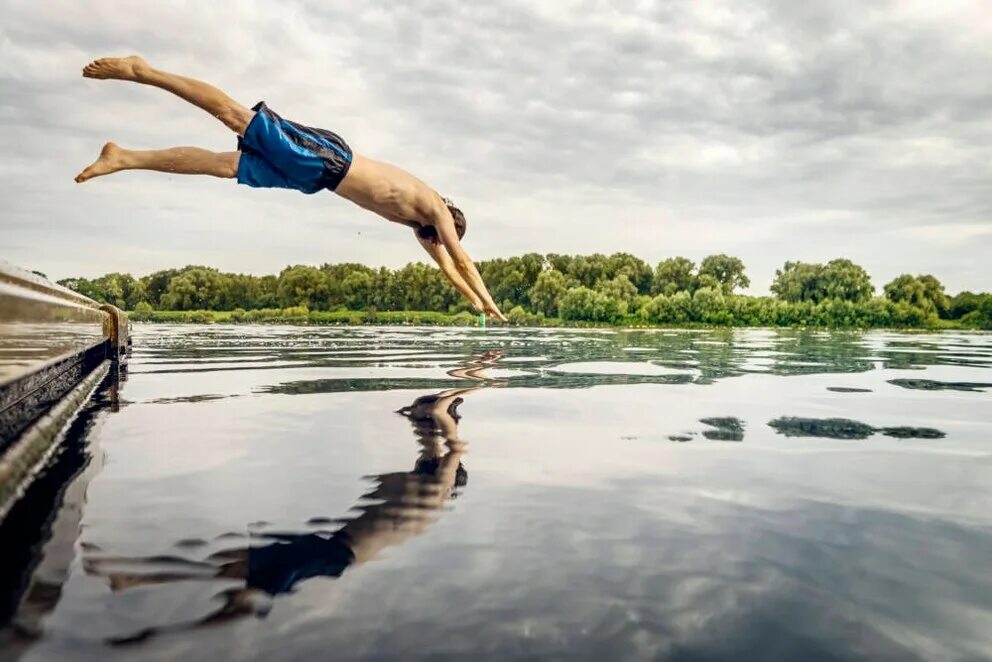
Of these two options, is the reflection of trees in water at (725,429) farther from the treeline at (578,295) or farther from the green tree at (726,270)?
the green tree at (726,270)

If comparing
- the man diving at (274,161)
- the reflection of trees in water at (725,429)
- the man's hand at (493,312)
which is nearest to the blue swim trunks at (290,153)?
the man diving at (274,161)

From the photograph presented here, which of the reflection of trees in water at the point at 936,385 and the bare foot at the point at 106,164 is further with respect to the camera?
the reflection of trees in water at the point at 936,385

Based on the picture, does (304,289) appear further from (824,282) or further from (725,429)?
(725,429)

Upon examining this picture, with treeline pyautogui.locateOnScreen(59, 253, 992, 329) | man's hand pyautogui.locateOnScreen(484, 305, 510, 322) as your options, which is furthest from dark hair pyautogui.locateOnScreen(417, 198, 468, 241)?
treeline pyautogui.locateOnScreen(59, 253, 992, 329)

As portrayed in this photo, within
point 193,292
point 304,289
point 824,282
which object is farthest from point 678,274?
point 193,292

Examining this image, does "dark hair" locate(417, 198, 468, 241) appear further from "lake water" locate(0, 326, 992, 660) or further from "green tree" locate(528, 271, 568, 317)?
"green tree" locate(528, 271, 568, 317)

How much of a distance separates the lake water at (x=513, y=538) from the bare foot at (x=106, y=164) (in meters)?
2.07

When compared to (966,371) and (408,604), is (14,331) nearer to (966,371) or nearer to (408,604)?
(408,604)

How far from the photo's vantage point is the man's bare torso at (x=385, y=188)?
6.80 metres

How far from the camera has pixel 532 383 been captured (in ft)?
33.8

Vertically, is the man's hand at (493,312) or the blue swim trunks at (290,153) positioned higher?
the blue swim trunks at (290,153)

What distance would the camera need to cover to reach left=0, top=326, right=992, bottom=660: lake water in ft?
7.15

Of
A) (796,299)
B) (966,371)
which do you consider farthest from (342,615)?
(796,299)

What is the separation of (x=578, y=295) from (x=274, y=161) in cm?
6693
